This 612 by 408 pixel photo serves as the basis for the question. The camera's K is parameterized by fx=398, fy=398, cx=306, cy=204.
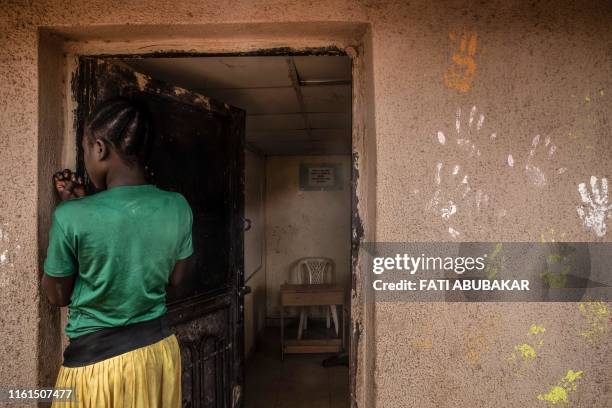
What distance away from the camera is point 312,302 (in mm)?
4559

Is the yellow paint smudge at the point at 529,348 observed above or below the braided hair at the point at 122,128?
below

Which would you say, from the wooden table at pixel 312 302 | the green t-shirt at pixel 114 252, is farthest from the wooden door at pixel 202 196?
the wooden table at pixel 312 302

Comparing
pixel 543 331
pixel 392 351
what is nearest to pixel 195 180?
pixel 392 351

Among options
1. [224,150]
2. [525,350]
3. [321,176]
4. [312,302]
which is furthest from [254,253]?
[525,350]

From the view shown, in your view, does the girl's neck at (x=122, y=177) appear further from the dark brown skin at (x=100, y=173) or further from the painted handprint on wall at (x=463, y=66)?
the painted handprint on wall at (x=463, y=66)

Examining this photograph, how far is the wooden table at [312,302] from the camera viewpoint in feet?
14.7

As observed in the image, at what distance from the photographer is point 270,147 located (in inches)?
202

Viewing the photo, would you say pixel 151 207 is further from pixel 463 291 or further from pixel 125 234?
pixel 463 291

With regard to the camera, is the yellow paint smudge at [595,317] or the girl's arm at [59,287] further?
the yellow paint smudge at [595,317]

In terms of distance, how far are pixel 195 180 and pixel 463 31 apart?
146 centimetres

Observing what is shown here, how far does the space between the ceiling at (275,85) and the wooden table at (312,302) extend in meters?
1.82

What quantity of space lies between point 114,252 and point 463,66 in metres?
1.37

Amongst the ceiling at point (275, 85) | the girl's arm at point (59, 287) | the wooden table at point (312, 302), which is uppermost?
the ceiling at point (275, 85)

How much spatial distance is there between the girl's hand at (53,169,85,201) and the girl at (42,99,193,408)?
254mm
